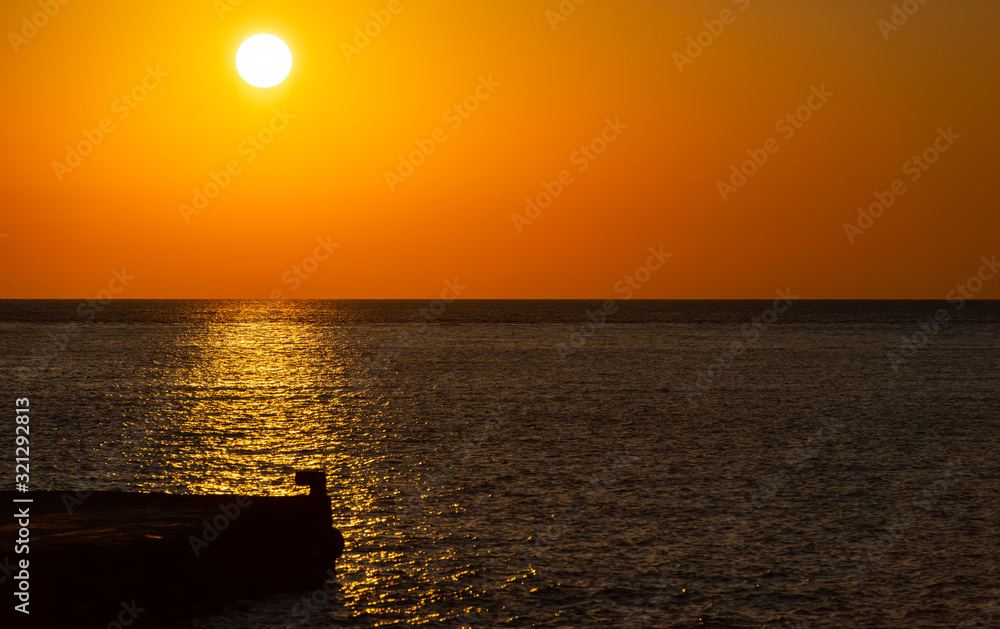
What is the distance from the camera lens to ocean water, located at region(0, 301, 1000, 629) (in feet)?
68.8

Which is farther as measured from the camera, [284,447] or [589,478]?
[284,447]

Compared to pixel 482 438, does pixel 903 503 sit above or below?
below

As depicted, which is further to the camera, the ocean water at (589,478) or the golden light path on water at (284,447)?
the golden light path on water at (284,447)

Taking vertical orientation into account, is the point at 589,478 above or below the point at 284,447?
below

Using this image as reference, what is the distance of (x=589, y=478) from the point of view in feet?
114

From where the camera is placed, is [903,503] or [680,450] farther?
[680,450]

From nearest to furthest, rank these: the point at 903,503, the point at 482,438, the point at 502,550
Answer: the point at 502,550 → the point at 903,503 → the point at 482,438

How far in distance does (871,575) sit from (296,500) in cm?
1482

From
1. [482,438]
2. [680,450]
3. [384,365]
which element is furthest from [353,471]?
[384,365]

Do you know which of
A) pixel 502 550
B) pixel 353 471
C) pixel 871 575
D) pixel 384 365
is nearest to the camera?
pixel 871 575

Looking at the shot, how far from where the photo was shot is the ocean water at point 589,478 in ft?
68.8

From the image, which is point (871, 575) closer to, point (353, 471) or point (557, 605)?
point (557, 605)

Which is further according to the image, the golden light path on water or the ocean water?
the golden light path on water

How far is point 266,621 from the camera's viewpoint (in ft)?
63.7
